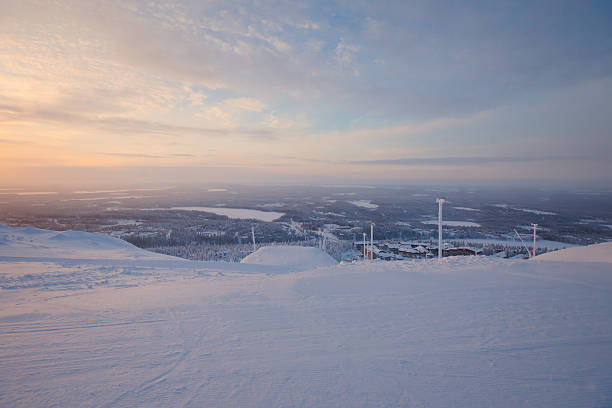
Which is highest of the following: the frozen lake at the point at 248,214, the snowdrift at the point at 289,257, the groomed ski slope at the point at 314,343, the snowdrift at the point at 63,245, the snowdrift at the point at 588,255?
the groomed ski slope at the point at 314,343

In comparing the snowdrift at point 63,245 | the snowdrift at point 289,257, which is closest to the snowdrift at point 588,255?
the snowdrift at point 289,257

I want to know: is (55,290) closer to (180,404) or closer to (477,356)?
(180,404)

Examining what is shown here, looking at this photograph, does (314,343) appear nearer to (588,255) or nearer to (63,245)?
(588,255)

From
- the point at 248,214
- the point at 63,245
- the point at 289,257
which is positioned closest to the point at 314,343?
the point at 63,245

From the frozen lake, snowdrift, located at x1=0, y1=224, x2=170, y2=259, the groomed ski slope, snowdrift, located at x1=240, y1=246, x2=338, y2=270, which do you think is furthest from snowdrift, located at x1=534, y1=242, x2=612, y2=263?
the frozen lake

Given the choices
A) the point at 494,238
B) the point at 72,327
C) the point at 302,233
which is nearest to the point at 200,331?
the point at 72,327

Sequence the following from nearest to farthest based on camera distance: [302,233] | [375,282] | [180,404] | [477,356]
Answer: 1. [180,404]
2. [477,356]
3. [375,282]
4. [302,233]

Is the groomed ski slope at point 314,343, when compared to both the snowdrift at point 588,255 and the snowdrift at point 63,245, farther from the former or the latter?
the snowdrift at point 63,245

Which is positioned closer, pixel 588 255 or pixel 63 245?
pixel 588 255
